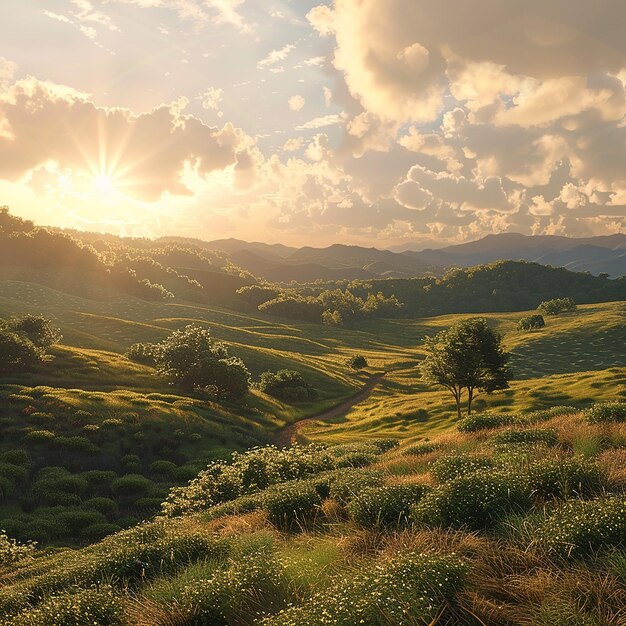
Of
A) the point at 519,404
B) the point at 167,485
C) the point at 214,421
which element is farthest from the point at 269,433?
the point at 519,404

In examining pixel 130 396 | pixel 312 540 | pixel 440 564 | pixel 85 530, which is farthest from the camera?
pixel 130 396

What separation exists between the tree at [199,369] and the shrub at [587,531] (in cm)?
6118

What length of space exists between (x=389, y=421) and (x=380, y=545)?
2255 inches

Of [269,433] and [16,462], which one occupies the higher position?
[16,462]

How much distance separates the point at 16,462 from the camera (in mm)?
33562

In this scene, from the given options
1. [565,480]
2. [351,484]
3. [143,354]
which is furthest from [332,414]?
[565,480]

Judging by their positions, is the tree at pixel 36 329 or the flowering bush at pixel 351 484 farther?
the tree at pixel 36 329

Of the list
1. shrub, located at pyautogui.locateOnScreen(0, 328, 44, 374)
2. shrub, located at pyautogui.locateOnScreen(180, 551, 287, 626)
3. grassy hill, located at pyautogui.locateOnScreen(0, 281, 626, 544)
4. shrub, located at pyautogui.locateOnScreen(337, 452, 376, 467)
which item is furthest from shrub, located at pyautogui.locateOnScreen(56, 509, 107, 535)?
shrub, located at pyautogui.locateOnScreen(0, 328, 44, 374)

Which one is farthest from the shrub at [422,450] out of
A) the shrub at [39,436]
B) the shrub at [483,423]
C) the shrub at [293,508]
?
the shrub at [39,436]

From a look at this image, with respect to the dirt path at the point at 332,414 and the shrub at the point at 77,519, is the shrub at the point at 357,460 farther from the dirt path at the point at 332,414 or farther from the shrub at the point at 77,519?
the dirt path at the point at 332,414

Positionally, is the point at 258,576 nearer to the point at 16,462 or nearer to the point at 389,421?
the point at 16,462

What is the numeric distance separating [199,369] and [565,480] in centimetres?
6038

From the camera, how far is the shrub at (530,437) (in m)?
15.0

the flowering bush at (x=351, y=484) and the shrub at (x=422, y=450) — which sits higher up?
the flowering bush at (x=351, y=484)
